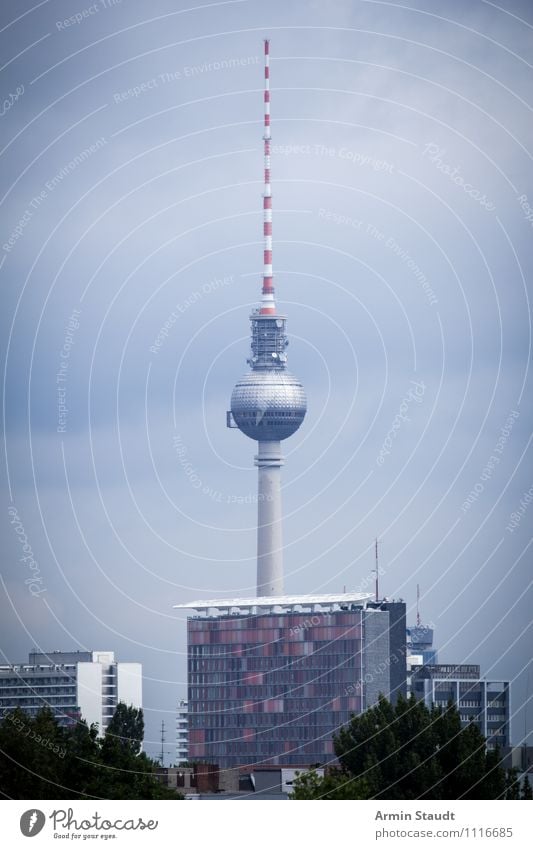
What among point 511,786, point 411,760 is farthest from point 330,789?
point 411,760

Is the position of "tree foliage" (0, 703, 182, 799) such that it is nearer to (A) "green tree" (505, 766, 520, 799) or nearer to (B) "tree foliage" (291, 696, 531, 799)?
(B) "tree foliage" (291, 696, 531, 799)

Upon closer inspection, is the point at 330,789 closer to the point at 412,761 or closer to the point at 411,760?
the point at 412,761

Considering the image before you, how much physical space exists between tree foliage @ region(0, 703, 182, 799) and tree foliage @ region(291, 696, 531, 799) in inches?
216

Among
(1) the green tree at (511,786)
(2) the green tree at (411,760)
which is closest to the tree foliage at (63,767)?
(2) the green tree at (411,760)

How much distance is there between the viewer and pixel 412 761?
85.9 m

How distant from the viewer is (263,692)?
19850 cm

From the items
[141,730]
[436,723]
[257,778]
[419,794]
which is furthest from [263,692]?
[419,794]

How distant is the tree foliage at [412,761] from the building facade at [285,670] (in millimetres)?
93593

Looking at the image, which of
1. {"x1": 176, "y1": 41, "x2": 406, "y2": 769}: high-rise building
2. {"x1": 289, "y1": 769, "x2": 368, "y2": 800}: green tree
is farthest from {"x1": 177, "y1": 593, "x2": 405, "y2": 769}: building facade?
{"x1": 289, "y1": 769, "x2": 368, "y2": 800}: green tree

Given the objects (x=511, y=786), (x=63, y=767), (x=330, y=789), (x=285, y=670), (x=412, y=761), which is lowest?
(x=330, y=789)

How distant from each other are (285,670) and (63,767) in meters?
131

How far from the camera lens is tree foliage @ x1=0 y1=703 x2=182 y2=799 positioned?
61812 millimetres

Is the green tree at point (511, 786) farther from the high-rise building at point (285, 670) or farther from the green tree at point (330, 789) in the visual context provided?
the high-rise building at point (285, 670)
